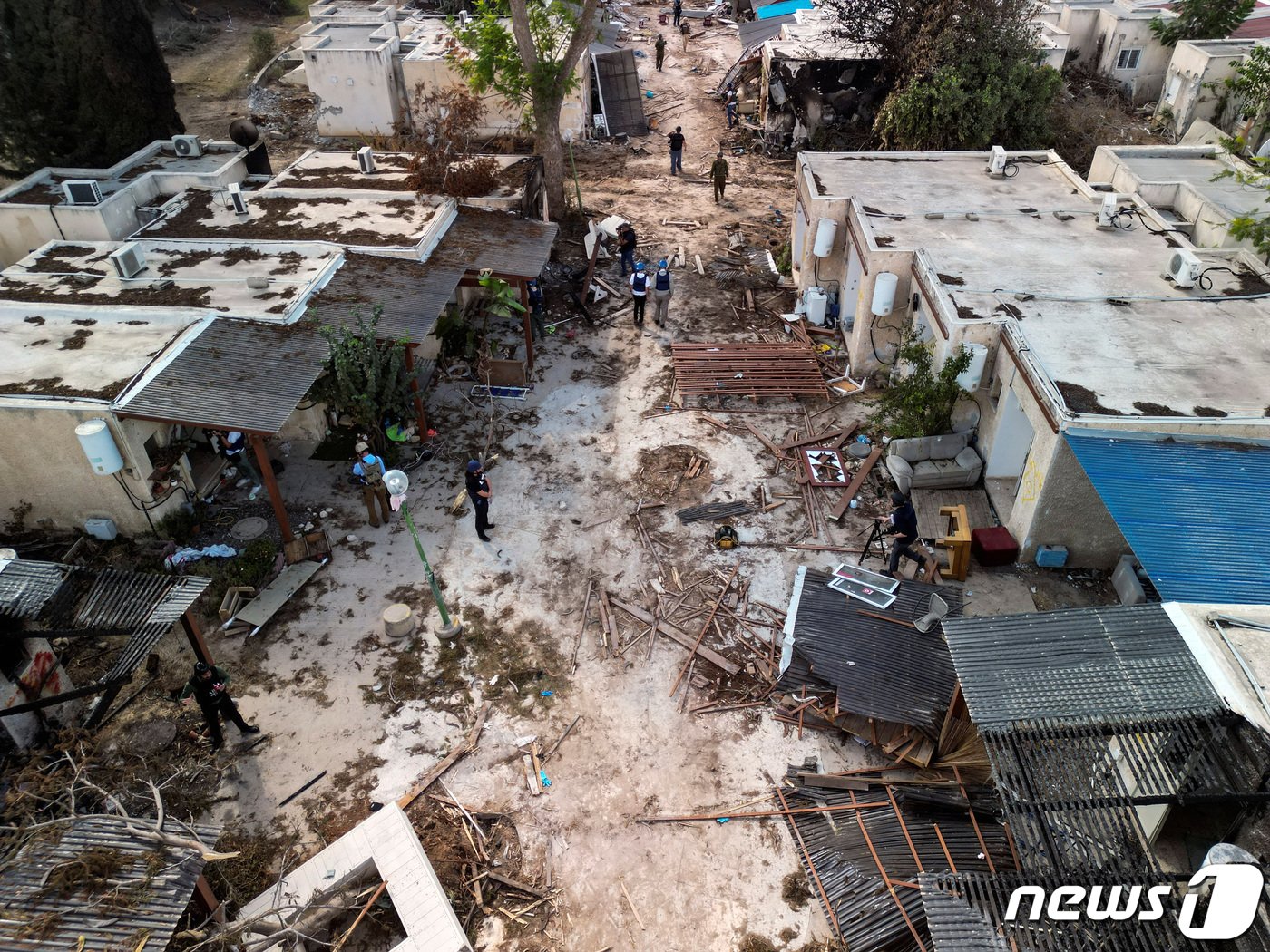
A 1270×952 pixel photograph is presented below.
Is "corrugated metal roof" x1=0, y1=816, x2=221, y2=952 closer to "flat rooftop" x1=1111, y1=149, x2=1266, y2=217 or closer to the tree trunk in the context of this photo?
the tree trunk

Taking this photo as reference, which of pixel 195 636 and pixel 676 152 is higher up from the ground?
pixel 676 152

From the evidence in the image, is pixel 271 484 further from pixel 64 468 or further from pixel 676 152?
pixel 676 152

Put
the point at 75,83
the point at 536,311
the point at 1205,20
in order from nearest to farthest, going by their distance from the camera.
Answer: the point at 536,311, the point at 75,83, the point at 1205,20

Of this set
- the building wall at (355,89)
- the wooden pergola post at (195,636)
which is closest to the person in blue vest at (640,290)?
the wooden pergola post at (195,636)

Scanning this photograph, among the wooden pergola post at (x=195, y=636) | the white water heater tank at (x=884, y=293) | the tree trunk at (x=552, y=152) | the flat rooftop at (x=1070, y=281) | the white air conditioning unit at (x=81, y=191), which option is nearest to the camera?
the wooden pergola post at (x=195, y=636)

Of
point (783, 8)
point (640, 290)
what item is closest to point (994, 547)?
point (640, 290)

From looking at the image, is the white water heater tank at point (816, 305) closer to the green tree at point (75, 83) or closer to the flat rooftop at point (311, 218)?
the flat rooftop at point (311, 218)

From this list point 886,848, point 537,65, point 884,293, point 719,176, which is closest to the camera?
point 886,848
